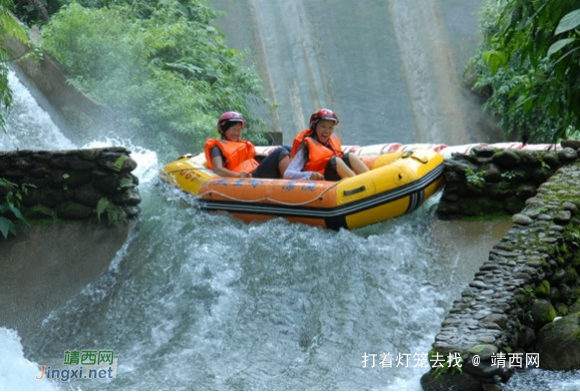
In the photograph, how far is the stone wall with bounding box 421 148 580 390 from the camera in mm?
5527

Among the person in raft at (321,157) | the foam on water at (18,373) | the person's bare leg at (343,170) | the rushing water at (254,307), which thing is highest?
the person in raft at (321,157)

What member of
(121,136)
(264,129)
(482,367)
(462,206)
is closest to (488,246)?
(462,206)

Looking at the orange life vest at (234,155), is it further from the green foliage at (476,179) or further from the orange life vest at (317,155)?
the green foliage at (476,179)

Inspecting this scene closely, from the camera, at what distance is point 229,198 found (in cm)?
896

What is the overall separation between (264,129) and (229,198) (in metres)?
6.71

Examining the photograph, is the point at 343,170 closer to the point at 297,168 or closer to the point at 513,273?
the point at 297,168

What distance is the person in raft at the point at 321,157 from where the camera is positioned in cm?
897

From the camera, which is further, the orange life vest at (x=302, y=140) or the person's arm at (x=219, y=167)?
the person's arm at (x=219, y=167)

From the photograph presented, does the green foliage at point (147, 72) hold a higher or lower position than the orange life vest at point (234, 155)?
higher

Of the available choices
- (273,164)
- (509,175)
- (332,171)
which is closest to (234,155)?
(273,164)

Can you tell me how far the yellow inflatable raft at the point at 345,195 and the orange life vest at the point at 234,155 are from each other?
2.15ft

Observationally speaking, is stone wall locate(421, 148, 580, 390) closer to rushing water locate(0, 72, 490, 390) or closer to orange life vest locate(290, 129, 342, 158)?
rushing water locate(0, 72, 490, 390)

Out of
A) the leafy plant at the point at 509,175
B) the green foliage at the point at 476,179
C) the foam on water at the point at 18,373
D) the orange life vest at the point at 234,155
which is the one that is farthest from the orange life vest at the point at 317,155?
the foam on water at the point at 18,373

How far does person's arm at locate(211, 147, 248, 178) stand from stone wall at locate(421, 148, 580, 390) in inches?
83.7
